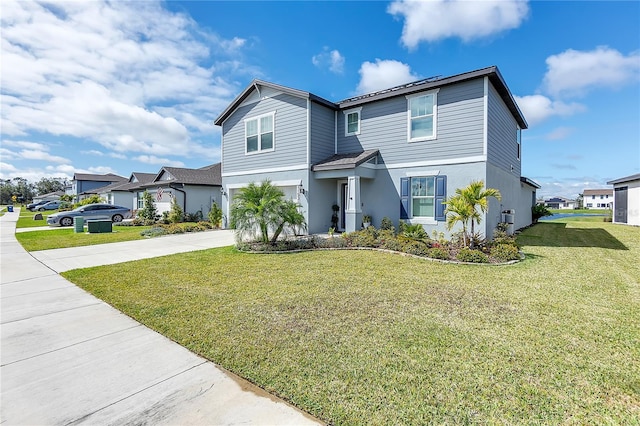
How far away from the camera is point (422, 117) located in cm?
1145

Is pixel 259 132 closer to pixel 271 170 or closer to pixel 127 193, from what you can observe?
pixel 271 170

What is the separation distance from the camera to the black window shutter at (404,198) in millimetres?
11781

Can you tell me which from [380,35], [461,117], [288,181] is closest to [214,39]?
[288,181]

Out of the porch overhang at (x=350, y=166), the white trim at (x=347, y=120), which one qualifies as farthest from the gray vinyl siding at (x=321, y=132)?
the white trim at (x=347, y=120)

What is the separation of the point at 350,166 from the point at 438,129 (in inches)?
142

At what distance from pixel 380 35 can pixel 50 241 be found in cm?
1869

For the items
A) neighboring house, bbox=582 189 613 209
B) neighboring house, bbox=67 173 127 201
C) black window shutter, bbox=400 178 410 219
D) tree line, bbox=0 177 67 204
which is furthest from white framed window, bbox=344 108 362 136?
tree line, bbox=0 177 67 204

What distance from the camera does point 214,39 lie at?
13.4 m

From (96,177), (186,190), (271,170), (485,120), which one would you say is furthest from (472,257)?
(96,177)

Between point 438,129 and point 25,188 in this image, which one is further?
point 25,188

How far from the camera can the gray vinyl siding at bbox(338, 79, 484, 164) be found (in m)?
10.3

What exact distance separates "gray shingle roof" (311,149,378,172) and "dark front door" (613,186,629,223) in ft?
64.8

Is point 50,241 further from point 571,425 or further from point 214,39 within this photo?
point 571,425

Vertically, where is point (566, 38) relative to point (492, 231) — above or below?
above
